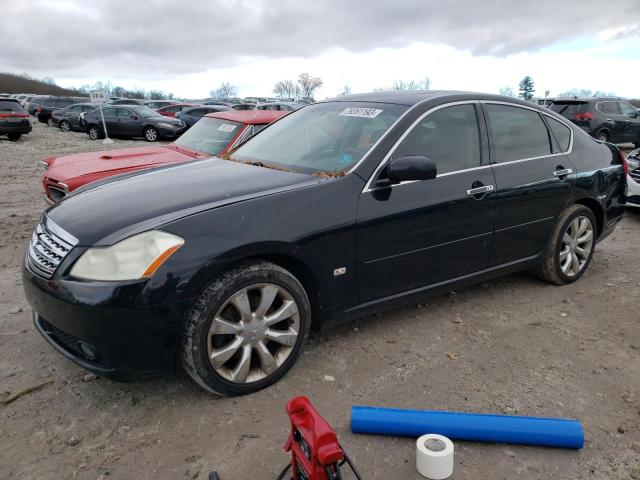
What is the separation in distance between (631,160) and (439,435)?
7.32 metres

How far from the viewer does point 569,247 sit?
4453 millimetres

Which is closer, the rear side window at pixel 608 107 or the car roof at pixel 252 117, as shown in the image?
the car roof at pixel 252 117

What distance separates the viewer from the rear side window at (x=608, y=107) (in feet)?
48.9

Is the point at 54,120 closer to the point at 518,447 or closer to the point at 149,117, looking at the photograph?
the point at 149,117

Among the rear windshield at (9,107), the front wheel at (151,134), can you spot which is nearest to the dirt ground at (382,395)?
the front wheel at (151,134)

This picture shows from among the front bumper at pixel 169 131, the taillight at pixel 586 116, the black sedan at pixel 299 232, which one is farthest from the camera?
the front bumper at pixel 169 131

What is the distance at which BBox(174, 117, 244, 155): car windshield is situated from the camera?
6.12 m

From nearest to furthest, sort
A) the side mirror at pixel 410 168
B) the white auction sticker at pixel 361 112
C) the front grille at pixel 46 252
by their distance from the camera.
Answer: the front grille at pixel 46 252 → the side mirror at pixel 410 168 → the white auction sticker at pixel 361 112

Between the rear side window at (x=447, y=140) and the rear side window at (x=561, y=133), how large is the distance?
97 cm

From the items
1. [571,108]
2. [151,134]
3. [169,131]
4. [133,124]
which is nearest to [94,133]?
[133,124]

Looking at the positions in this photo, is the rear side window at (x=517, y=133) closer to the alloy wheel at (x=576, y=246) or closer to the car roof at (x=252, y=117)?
the alloy wheel at (x=576, y=246)

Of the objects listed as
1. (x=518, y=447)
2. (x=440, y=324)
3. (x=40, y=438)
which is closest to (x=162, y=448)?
(x=40, y=438)

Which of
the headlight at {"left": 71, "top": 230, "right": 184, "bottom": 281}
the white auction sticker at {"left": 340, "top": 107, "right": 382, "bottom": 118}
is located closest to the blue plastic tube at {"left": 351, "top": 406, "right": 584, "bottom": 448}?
the headlight at {"left": 71, "top": 230, "right": 184, "bottom": 281}

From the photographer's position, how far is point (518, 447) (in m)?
2.48
